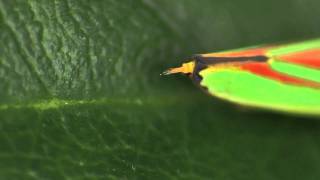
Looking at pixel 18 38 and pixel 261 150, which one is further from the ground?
pixel 18 38

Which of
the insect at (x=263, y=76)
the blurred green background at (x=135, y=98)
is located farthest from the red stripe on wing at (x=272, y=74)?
the blurred green background at (x=135, y=98)

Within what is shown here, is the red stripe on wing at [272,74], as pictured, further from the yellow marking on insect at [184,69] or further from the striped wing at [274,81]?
the yellow marking on insect at [184,69]

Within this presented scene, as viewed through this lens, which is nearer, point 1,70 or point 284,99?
point 1,70

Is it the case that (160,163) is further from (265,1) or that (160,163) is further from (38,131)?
(265,1)

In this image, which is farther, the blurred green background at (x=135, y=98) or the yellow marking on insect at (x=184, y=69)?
the yellow marking on insect at (x=184, y=69)

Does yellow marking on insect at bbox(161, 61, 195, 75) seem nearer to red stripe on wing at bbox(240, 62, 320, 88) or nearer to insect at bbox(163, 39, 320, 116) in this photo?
insect at bbox(163, 39, 320, 116)

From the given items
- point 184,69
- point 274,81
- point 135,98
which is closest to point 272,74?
point 274,81

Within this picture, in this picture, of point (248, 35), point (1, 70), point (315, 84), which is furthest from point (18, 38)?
point (315, 84)
